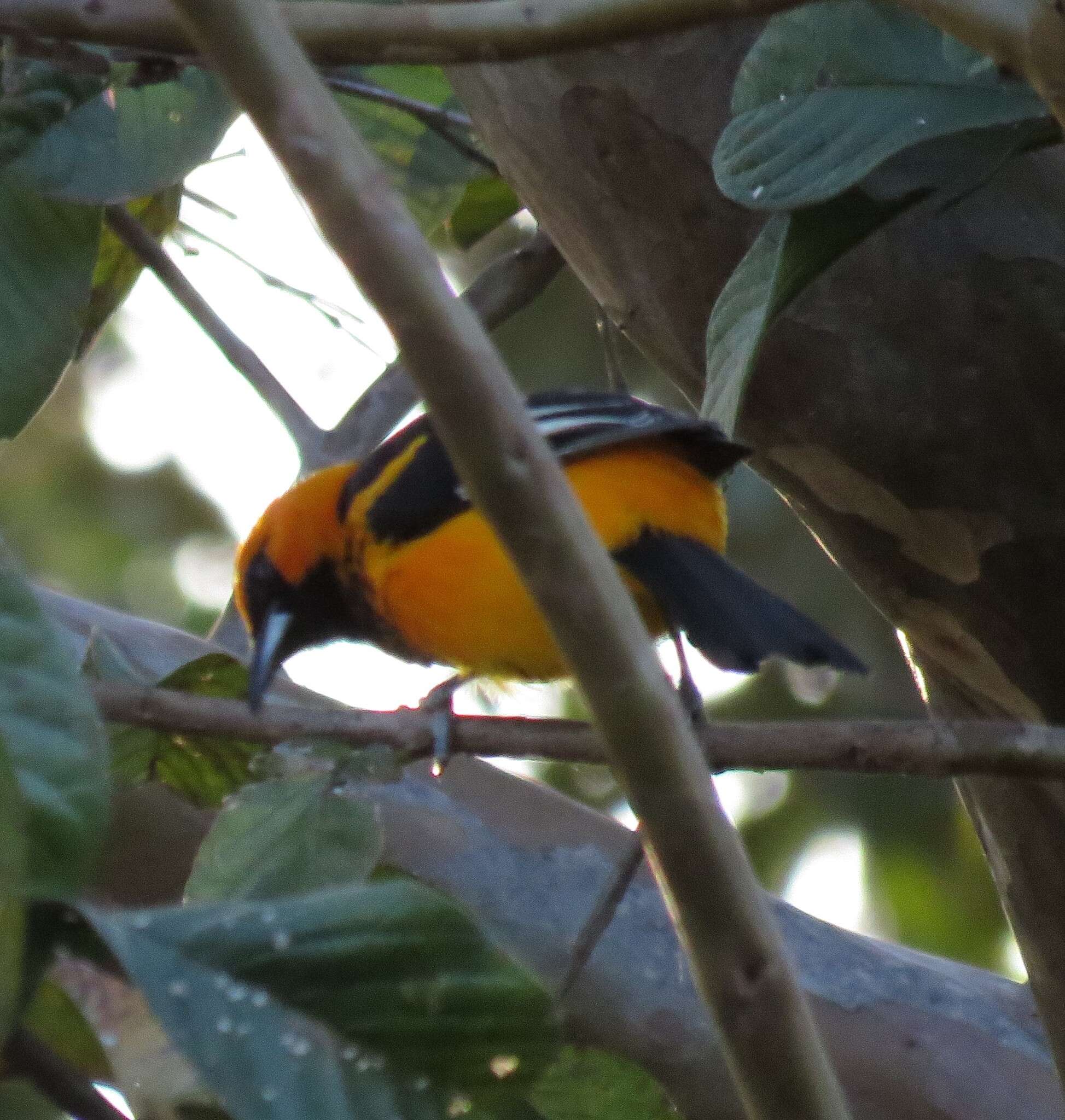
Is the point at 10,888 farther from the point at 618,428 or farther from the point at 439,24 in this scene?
the point at 618,428

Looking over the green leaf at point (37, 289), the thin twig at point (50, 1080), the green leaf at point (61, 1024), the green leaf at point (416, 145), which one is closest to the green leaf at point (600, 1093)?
the green leaf at point (61, 1024)

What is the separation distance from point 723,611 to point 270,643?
113 centimetres

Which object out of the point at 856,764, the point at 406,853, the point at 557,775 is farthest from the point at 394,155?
the point at 557,775

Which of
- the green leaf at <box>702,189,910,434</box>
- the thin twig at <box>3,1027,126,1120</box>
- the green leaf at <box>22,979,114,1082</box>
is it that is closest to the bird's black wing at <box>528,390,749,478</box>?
the green leaf at <box>702,189,910,434</box>

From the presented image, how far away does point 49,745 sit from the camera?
49.6 inches

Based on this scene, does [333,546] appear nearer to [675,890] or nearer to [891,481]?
[891,481]

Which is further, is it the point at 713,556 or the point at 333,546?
the point at 333,546

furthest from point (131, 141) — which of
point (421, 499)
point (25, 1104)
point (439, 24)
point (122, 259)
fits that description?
point (25, 1104)

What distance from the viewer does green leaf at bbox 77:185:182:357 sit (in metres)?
3.52

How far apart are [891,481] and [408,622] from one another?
1.01m

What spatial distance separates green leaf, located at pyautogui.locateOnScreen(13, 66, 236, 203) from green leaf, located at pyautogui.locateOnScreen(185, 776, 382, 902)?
1006mm

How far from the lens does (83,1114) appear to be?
1074mm

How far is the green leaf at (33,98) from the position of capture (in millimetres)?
2398

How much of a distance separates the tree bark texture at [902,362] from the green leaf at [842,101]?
1.13 feet
